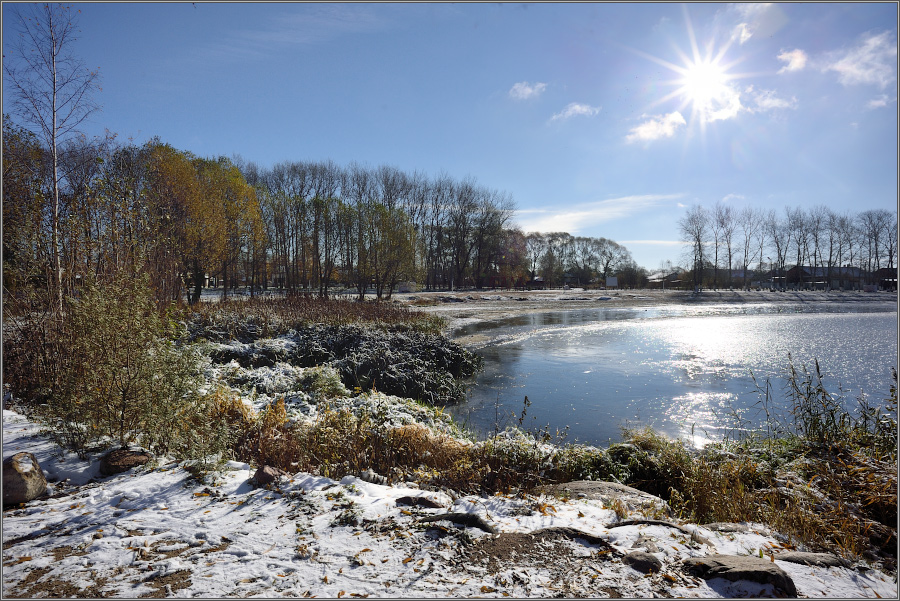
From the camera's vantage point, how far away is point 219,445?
4656 millimetres

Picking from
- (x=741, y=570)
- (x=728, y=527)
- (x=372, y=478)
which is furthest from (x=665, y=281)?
(x=741, y=570)

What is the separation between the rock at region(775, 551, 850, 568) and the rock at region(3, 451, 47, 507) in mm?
6035

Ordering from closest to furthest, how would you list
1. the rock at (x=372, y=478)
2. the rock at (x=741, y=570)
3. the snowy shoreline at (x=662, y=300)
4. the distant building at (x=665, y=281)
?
the rock at (x=741, y=570) < the rock at (x=372, y=478) < the snowy shoreline at (x=662, y=300) < the distant building at (x=665, y=281)

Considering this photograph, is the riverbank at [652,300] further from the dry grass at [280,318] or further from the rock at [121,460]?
the rock at [121,460]

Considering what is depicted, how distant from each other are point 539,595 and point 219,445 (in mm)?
3573

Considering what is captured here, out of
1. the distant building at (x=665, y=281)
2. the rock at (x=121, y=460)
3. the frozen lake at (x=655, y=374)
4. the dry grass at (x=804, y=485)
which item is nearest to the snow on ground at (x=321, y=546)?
the rock at (x=121, y=460)

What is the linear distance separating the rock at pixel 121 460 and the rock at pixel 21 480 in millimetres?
456

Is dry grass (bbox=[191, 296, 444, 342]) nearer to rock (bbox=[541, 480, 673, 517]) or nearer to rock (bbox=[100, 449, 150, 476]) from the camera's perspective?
rock (bbox=[100, 449, 150, 476])

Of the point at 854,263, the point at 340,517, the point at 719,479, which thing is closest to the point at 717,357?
the point at 719,479

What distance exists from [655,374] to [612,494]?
9361 millimetres

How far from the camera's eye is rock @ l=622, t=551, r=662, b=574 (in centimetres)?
298

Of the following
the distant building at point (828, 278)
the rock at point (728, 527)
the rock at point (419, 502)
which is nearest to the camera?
the rock at point (728, 527)

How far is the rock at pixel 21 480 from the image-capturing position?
144 inches

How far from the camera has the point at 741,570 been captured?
2.81m
